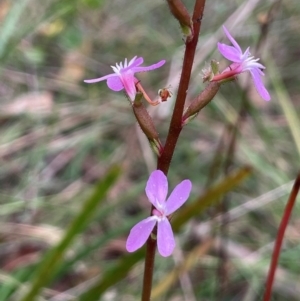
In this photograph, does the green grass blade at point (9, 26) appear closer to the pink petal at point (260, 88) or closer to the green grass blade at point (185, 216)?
the green grass blade at point (185, 216)

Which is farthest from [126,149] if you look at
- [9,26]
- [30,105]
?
[9,26]

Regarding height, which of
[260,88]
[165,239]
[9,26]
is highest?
[9,26]

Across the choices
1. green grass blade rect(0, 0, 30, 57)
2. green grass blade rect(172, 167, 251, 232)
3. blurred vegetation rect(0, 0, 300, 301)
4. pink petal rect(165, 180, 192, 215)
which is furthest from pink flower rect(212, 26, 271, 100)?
green grass blade rect(0, 0, 30, 57)

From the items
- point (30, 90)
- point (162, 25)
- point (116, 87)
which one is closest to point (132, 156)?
point (30, 90)

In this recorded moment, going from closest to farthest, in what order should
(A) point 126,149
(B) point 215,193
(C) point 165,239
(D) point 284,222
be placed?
1. (C) point 165,239
2. (D) point 284,222
3. (B) point 215,193
4. (A) point 126,149

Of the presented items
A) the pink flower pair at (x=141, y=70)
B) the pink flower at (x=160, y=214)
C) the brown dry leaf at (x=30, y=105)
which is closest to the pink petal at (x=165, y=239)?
the pink flower at (x=160, y=214)

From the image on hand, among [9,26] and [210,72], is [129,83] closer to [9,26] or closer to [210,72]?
[210,72]

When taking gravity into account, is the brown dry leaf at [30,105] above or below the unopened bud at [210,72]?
A: above

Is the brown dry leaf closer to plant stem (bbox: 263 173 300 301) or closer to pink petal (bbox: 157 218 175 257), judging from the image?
plant stem (bbox: 263 173 300 301)
